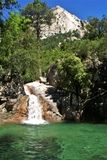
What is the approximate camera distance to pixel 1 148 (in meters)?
23.9

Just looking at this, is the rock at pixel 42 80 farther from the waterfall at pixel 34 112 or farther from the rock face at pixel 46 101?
the waterfall at pixel 34 112

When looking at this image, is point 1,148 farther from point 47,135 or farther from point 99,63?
point 99,63

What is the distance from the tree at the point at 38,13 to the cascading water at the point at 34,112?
39.2 meters

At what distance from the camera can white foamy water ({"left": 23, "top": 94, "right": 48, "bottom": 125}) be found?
43966mm

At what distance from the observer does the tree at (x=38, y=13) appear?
8456cm

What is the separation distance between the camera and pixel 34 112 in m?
45.5

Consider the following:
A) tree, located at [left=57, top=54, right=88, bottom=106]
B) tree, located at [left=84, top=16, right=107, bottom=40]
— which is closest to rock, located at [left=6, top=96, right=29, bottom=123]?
tree, located at [left=57, top=54, right=88, bottom=106]

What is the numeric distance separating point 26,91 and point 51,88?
3237 millimetres

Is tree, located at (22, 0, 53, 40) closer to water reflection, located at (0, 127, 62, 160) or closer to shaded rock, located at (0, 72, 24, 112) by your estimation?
shaded rock, located at (0, 72, 24, 112)

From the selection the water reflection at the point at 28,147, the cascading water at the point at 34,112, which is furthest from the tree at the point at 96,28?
the water reflection at the point at 28,147

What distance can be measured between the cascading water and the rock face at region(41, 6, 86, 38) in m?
66.0

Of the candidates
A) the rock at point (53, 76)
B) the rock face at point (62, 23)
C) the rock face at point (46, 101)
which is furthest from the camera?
the rock face at point (62, 23)

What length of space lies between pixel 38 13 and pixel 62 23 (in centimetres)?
3450

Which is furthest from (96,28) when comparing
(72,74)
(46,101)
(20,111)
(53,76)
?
(20,111)
